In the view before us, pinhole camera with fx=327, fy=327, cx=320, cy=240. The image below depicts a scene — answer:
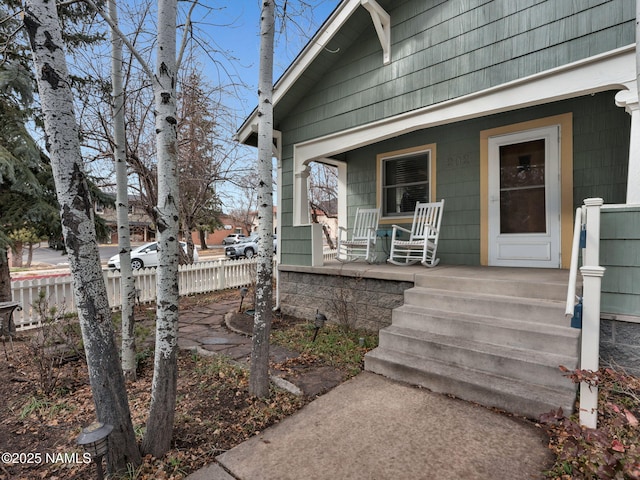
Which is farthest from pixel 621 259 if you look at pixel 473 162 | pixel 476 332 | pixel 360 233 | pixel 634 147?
pixel 360 233

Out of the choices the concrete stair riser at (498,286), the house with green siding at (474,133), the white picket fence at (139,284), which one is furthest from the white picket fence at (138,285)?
the concrete stair riser at (498,286)

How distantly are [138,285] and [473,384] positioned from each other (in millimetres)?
6474

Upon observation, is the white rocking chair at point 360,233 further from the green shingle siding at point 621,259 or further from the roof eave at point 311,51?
the green shingle siding at point 621,259

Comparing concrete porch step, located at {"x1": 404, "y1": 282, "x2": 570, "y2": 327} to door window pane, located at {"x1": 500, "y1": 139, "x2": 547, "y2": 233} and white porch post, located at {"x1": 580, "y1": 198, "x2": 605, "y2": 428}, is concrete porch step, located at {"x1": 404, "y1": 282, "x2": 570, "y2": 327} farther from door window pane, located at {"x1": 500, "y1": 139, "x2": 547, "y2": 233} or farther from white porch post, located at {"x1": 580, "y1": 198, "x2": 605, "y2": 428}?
door window pane, located at {"x1": 500, "y1": 139, "x2": 547, "y2": 233}

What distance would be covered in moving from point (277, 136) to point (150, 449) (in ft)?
15.4

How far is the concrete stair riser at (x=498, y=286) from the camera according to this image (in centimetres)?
307

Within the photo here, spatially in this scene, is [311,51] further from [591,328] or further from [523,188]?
[591,328]

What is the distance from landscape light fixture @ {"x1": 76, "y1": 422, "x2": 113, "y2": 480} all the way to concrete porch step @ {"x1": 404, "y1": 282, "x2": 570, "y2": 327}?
2993 mm

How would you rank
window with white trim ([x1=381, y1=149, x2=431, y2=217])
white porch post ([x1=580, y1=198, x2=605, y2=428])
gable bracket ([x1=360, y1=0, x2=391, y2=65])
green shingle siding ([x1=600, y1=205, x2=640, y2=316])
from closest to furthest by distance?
white porch post ([x1=580, y1=198, x2=605, y2=428]), green shingle siding ([x1=600, y1=205, x2=640, y2=316]), gable bracket ([x1=360, y1=0, x2=391, y2=65]), window with white trim ([x1=381, y1=149, x2=431, y2=217])

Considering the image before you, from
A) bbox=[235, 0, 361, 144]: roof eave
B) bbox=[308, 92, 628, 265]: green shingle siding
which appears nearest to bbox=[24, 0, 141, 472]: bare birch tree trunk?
bbox=[235, 0, 361, 144]: roof eave

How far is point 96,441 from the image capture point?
62.4 inches

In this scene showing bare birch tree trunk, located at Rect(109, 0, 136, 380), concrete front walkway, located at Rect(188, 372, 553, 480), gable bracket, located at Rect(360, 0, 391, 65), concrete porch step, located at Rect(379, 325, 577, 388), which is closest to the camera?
concrete front walkway, located at Rect(188, 372, 553, 480)

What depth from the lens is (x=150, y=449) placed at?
1.97 meters

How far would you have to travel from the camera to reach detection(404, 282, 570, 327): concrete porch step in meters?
2.88
